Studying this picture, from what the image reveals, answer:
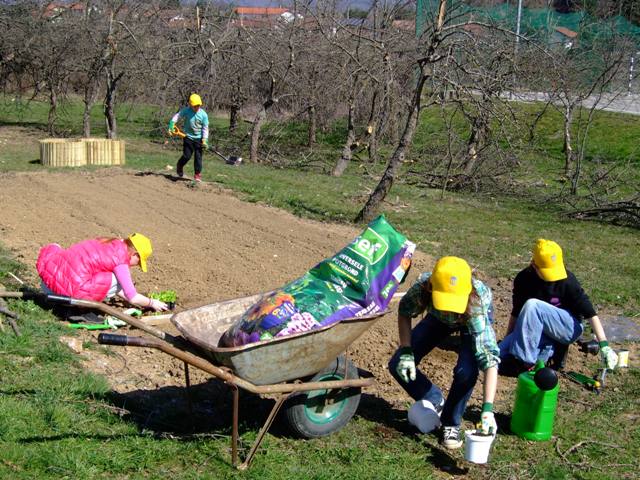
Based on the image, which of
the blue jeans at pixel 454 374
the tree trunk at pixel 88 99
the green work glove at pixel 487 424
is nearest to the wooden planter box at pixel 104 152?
the tree trunk at pixel 88 99

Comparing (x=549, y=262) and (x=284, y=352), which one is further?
(x=549, y=262)

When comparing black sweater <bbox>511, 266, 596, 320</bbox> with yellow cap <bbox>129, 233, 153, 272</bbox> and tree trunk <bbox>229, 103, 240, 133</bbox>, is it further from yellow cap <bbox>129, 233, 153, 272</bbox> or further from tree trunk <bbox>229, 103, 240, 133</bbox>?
tree trunk <bbox>229, 103, 240, 133</bbox>

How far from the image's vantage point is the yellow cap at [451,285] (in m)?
4.41

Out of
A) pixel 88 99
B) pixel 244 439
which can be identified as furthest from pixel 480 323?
pixel 88 99

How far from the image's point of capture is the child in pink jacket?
20.1 ft

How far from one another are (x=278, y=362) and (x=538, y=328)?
7.19 ft

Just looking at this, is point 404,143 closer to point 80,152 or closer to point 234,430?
point 234,430

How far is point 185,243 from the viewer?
353 inches

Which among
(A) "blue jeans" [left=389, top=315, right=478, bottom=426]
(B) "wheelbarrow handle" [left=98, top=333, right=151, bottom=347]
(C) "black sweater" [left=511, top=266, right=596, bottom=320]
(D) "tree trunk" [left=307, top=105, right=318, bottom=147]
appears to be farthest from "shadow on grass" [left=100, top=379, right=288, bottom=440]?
(D) "tree trunk" [left=307, top=105, right=318, bottom=147]

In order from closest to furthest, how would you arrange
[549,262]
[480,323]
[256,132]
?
[480,323], [549,262], [256,132]

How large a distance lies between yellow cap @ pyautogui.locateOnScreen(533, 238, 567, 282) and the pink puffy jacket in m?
3.16

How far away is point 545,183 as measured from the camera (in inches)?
631

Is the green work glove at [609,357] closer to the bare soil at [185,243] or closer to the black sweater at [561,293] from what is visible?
the black sweater at [561,293]

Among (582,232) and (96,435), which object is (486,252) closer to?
(582,232)
